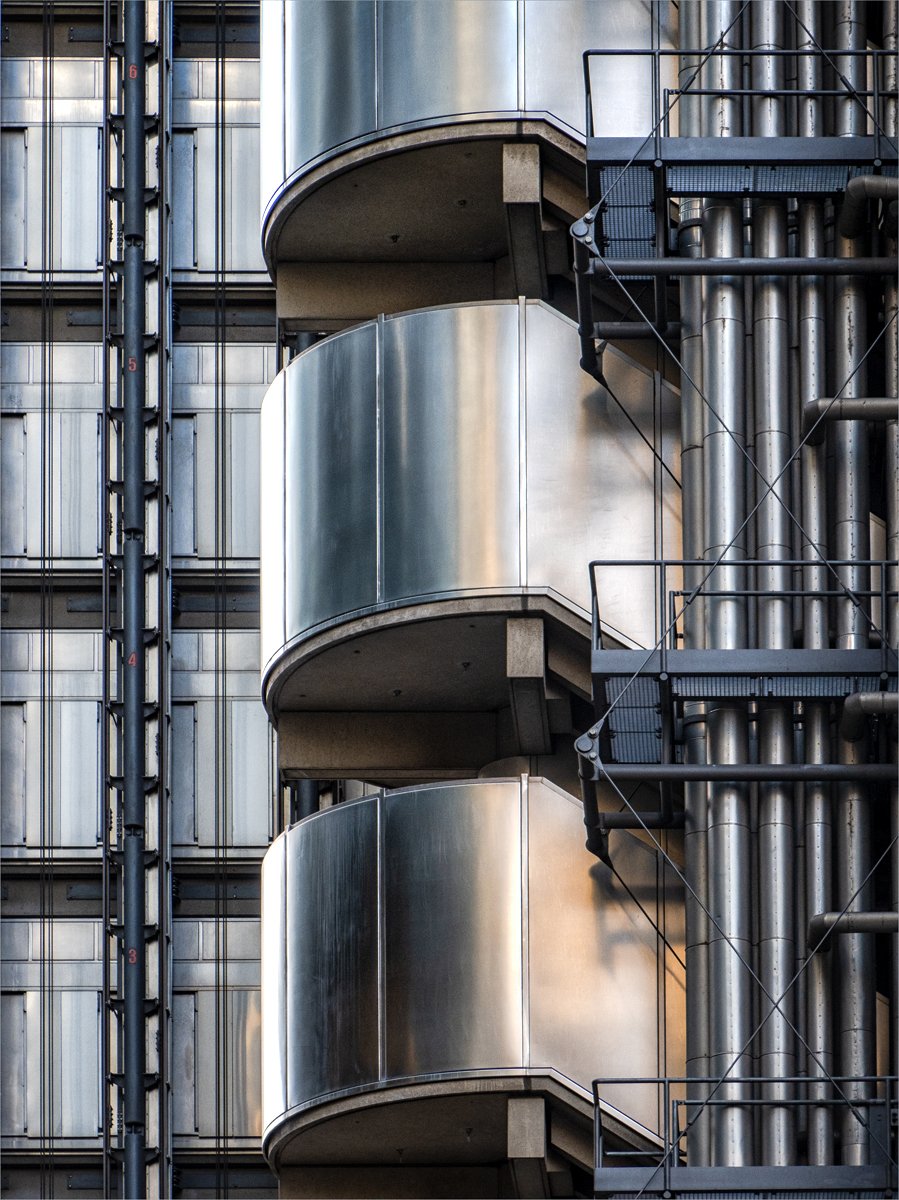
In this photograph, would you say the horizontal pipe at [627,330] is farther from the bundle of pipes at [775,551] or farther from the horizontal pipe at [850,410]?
the horizontal pipe at [850,410]

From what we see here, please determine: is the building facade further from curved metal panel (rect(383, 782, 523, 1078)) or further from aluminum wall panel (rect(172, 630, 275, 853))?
aluminum wall panel (rect(172, 630, 275, 853))

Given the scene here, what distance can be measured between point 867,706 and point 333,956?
18.8ft

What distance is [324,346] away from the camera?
31.5 m

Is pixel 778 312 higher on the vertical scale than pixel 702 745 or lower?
higher

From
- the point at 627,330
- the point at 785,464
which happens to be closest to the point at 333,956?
the point at 785,464

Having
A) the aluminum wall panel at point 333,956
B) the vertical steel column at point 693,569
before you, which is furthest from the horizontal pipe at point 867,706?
the aluminum wall panel at point 333,956

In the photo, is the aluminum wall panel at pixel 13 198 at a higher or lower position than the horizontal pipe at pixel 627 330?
higher

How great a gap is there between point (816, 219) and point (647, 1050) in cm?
767

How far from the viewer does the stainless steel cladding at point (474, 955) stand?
28.7m

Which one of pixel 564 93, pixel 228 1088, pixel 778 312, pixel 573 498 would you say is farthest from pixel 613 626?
pixel 228 1088

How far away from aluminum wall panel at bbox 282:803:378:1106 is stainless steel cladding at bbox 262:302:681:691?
82.4 inches

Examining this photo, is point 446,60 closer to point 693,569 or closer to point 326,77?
point 326,77

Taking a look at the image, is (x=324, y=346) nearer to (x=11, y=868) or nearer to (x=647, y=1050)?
(x=647, y=1050)

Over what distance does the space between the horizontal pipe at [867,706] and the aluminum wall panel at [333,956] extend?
15.7 ft
